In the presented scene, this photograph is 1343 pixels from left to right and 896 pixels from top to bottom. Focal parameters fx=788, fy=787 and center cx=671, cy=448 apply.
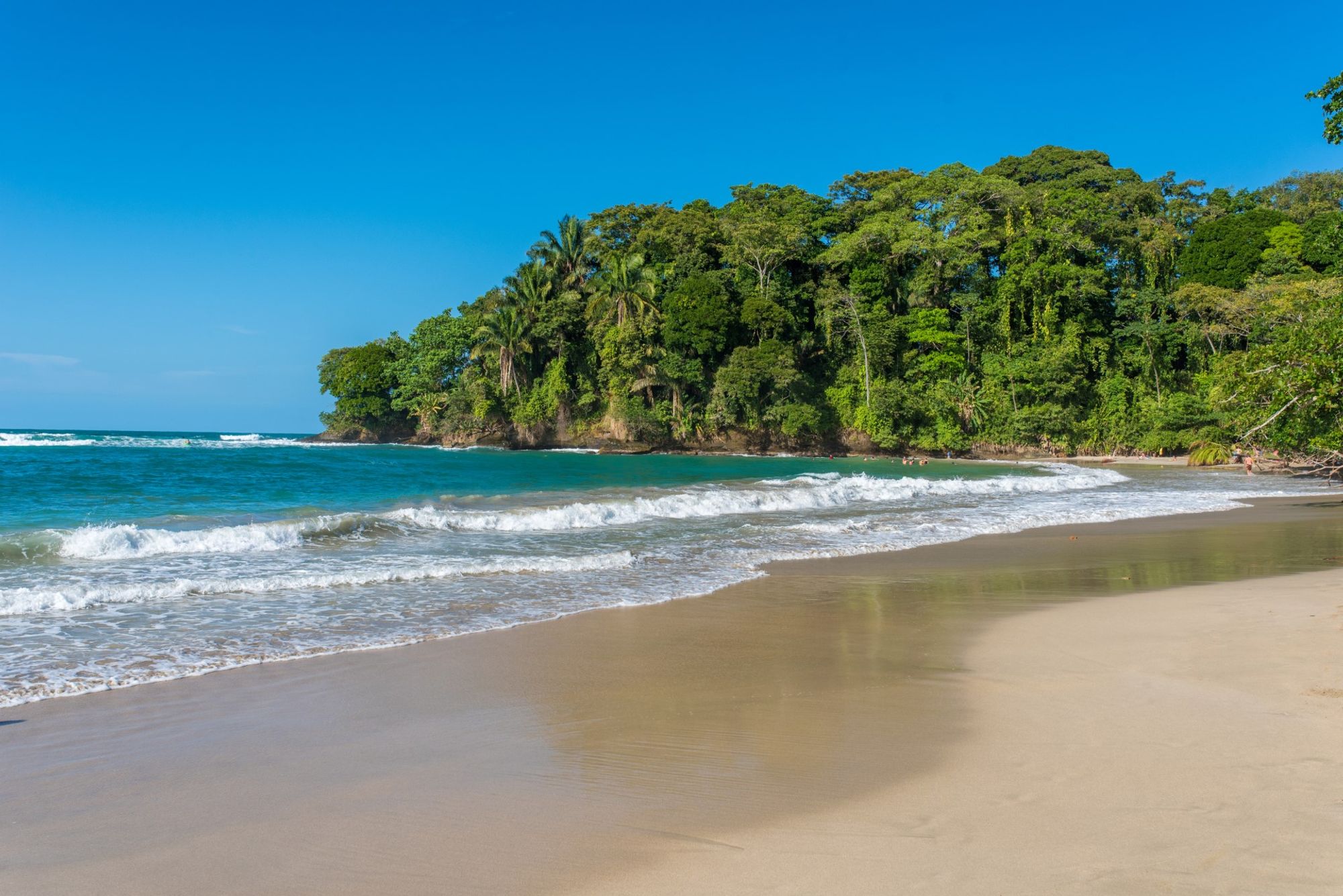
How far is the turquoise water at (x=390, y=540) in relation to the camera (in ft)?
21.6

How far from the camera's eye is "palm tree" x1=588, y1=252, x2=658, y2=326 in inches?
1791

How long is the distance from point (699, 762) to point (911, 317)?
43645 mm

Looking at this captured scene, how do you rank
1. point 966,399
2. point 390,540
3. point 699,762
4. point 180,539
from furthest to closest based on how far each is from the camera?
point 966,399 < point 390,540 < point 180,539 < point 699,762

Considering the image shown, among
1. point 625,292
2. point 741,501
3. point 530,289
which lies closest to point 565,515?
point 741,501

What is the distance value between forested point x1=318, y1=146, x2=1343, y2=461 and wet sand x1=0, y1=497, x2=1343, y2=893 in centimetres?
3697

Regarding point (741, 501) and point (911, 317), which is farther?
point (911, 317)

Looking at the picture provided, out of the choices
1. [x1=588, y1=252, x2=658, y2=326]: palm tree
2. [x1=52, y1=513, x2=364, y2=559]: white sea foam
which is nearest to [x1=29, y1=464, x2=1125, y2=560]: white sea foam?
[x1=52, y1=513, x2=364, y2=559]: white sea foam

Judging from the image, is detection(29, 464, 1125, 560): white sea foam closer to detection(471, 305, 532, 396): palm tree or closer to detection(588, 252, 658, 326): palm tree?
detection(588, 252, 658, 326): palm tree

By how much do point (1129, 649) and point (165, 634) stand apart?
755cm

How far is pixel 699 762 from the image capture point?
3775 mm

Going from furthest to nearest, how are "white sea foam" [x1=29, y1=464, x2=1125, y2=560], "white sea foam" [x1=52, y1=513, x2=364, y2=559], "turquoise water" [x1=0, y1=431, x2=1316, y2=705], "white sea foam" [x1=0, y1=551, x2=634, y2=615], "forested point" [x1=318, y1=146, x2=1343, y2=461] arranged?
"forested point" [x1=318, y1=146, x2=1343, y2=461] → "white sea foam" [x1=29, y1=464, x2=1125, y2=560] → "white sea foam" [x1=52, y1=513, x2=364, y2=559] → "white sea foam" [x1=0, y1=551, x2=634, y2=615] → "turquoise water" [x1=0, y1=431, x2=1316, y2=705]

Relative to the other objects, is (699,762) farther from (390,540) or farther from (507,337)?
(507,337)

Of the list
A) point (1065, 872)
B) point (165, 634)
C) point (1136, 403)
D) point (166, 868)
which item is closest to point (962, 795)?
point (1065, 872)

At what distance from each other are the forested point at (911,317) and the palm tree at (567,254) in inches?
6.2
